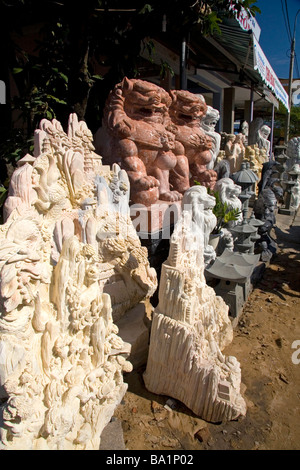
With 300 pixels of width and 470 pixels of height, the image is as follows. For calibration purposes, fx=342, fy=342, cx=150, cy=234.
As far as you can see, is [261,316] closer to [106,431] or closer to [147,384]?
[147,384]

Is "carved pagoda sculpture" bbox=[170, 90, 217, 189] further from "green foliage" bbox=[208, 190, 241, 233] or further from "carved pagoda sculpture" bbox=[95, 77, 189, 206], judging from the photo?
"green foliage" bbox=[208, 190, 241, 233]

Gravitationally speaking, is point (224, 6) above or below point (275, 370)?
above

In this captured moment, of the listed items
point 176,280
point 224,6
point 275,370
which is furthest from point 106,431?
point 224,6

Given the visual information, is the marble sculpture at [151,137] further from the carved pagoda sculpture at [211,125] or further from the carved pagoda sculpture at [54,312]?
the carved pagoda sculpture at [54,312]

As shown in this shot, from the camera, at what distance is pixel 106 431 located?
238 centimetres

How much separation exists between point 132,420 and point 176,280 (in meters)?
1.14

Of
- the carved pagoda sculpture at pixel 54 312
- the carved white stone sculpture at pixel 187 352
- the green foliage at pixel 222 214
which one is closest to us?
the carved pagoda sculpture at pixel 54 312

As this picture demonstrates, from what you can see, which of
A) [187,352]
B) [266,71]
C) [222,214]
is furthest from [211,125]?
[187,352]

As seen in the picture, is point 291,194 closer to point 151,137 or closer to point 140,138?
point 151,137

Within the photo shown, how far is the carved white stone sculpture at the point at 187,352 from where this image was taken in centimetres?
271

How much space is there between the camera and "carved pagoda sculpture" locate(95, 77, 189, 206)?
4.43 meters

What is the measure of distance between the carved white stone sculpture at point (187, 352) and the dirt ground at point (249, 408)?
112mm

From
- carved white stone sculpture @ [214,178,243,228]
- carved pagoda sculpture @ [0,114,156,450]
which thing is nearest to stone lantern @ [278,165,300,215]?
carved white stone sculpture @ [214,178,243,228]

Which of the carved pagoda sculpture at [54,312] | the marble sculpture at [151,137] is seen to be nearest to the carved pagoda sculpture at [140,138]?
the marble sculpture at [151,137]
